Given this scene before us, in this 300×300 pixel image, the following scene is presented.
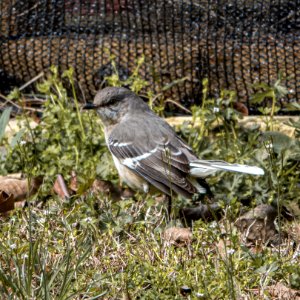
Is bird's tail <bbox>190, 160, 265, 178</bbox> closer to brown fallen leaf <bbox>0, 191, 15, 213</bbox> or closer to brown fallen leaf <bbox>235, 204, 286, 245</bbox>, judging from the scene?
brown fallen leaf <bbox>235, 204, 286, 245</bbox>

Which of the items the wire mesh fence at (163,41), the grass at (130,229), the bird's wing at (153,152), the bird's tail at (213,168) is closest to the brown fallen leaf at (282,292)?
the grass at (130,229)

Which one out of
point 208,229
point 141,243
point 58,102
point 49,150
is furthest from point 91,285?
point 58,102

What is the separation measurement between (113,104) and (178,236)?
1.96 meters

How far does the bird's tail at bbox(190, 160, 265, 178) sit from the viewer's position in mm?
5328

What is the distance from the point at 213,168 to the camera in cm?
557

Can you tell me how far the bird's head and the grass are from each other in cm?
22

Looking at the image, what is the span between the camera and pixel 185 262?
4.49 meters

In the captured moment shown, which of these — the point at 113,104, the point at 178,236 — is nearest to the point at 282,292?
the point at 178,236

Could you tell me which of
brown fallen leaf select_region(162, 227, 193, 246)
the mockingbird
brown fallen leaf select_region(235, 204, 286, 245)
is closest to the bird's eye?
the mockingbird

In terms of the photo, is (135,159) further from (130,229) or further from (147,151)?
(130,229)

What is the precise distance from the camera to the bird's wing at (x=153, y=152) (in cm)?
563

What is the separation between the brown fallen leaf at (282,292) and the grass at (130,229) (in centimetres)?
3

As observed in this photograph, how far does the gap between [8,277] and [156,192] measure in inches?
100

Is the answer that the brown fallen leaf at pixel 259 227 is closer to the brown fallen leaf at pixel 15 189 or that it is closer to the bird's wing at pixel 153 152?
the bird's wing at pixel 153 152
